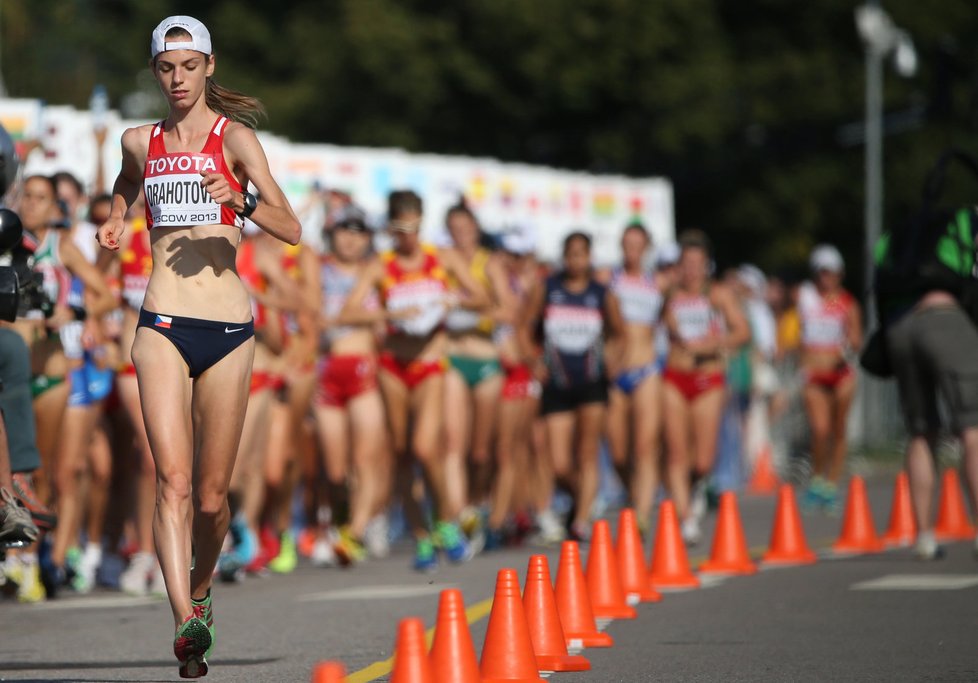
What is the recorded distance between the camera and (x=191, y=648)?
7555mm

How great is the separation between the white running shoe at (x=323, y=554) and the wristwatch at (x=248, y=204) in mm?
6666

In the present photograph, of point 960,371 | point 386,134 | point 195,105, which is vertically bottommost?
point 960,371

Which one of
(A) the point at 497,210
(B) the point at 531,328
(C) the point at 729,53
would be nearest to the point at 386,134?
(C) the point at 729,53

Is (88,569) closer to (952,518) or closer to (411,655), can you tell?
(952,518)

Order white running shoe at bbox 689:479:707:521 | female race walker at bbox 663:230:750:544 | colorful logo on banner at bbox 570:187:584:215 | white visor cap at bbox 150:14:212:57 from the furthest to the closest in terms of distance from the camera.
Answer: colorful logo on banner at bbox 570:187:584:215 → white running shoe at bbox 689:479:707:521 → female race walker at bbox 663:230:750:544 → white visor cap at bbox 150:14:212:57

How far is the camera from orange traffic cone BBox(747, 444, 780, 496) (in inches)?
926

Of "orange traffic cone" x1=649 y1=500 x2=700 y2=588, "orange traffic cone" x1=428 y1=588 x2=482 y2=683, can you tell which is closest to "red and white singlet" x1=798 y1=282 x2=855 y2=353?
"orange traffic cone" x1=649 y1=500 x2=700 y2=588

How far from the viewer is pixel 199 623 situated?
7.62m

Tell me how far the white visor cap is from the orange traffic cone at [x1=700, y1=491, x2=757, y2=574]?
5405mm

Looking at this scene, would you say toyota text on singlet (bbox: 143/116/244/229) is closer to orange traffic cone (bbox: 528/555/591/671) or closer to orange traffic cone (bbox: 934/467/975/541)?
orange traffic cone (bbox: 528/555/591/671)

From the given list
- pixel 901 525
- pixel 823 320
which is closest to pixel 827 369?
pixel 823 320

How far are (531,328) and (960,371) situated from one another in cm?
423

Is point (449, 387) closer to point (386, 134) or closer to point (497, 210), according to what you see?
point (497, 210)

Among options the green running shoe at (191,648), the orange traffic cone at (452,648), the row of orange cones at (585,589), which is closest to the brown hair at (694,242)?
the row of orange cones at (585,589)
